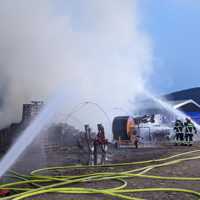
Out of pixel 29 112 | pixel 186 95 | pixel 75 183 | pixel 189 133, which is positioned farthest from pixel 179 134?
pixel 186 95

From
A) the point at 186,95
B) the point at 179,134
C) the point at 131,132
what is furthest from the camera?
the point at 186,95

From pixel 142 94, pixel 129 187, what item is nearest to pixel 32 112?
pixel 129 187

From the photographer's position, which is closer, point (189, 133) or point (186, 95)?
point (189, 133)

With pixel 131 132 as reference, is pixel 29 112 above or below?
above

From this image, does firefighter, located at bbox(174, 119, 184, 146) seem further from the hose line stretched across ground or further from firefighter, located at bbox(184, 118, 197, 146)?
the hose line stretched across ground

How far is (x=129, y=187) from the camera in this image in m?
4.96

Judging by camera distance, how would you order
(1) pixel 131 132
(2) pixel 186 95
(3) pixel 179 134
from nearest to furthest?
(1) pixel 131 132 → (3) pixel 179 134 → (2) pixel 186 95

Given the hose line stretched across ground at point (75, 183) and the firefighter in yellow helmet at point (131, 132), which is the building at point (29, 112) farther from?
the firefighter in yellow helmet at point (131, 132)

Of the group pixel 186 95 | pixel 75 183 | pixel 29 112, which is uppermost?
pixel 186 95

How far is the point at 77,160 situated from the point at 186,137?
5259mm

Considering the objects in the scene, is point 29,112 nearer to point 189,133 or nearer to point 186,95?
point 189,133

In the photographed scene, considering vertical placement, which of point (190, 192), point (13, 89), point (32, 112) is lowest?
point (190, 192)

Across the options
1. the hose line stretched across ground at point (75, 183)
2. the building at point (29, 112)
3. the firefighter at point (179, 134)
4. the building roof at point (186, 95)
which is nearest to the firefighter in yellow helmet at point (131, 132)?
the firefighter at point (179, 134)

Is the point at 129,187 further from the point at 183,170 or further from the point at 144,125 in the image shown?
the point at 144,125
